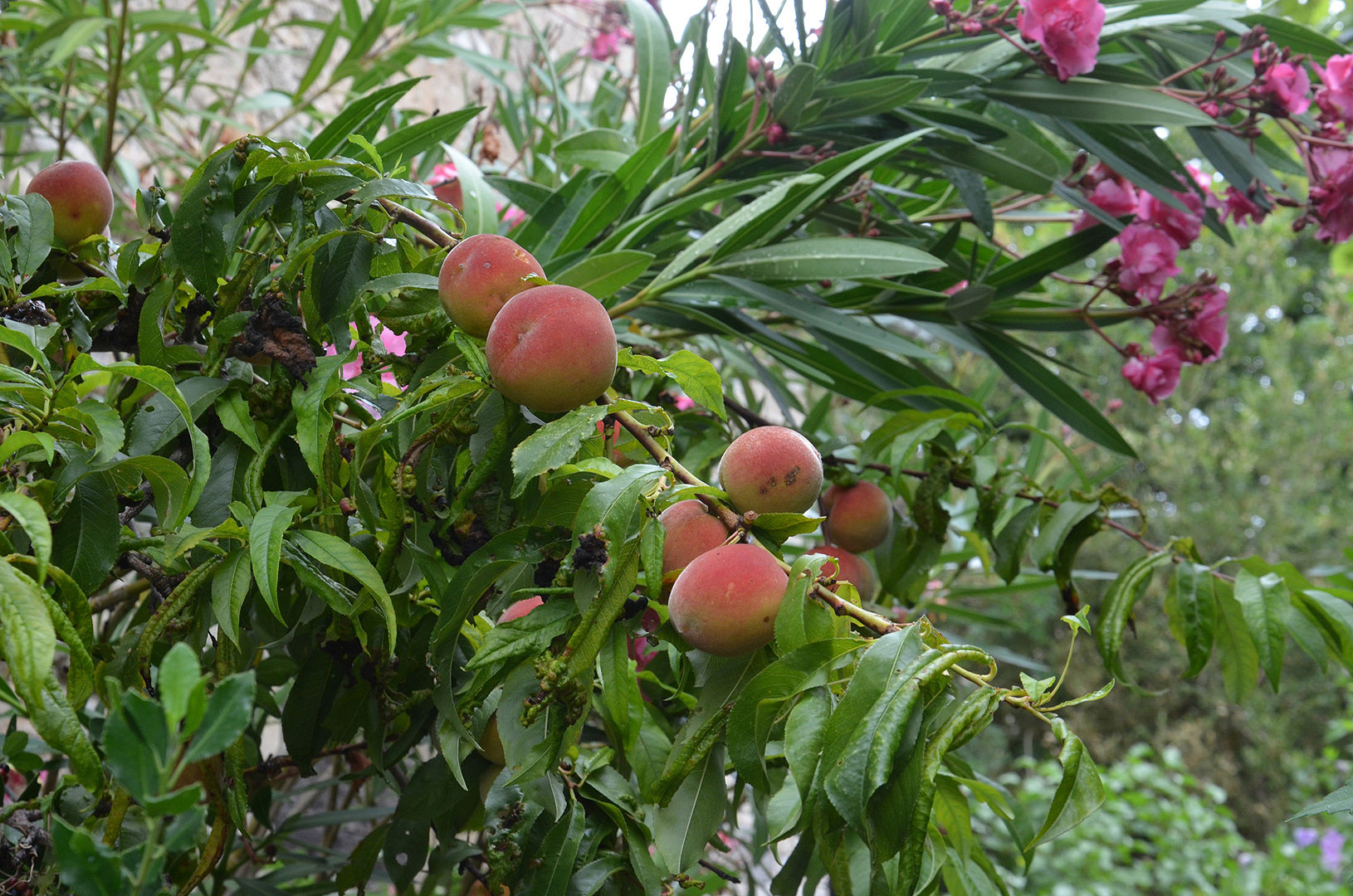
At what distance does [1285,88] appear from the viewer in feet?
2.59

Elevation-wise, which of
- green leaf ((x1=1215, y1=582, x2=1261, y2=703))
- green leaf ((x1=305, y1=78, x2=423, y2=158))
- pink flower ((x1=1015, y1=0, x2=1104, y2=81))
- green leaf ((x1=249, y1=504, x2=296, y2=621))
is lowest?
green leaf ((x1=1215, y1=582, x2=1261, y2=703))

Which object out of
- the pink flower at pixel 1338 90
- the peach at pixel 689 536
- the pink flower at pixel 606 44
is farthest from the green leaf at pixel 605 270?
the pink flower at pixel 606 44

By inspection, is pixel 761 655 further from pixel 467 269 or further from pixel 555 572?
pixel 467 269

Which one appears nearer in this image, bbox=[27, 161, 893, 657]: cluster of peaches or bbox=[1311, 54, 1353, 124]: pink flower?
bbox=[27, 161, 893, 657]: cluster of peaches

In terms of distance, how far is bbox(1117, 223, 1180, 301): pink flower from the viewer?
81 cm

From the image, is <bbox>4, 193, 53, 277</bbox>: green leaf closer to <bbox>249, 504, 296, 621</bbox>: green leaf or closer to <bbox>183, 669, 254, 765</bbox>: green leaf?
<bbox>249, 504, 296, 621</bbox>: green leaf

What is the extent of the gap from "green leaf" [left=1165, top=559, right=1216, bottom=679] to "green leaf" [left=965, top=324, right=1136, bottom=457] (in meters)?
0.18

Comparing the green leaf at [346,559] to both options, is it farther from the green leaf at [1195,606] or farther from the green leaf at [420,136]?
the green leaf at [1195,606]

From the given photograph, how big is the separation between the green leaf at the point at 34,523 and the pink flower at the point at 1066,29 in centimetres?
72

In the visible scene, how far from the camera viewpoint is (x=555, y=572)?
41 cm

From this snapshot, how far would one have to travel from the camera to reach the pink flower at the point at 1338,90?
0.79m

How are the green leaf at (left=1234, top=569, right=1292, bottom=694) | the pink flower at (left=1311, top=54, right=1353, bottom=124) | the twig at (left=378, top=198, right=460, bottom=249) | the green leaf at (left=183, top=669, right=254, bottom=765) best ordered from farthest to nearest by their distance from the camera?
the pink flower at (left=1311, top=54, right=1353, bottom=124)
the green leaf at (left=1234, top=569, right=1292, bottom=694)
the twig at (left=378, top=198, right=460, bottom=249)
the green leaf at (left=183, top=669, right=254, bottom=765)

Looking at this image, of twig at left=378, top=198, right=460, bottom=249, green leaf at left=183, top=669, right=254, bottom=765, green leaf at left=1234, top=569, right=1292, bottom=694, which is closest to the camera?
green leaf at left=183, top=669, right=254, bottom=765

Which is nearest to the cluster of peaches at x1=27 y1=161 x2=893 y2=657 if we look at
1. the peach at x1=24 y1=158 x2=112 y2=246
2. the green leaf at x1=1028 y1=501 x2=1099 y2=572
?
the peach at x1=24 y1=158 x2=112 y2=246
